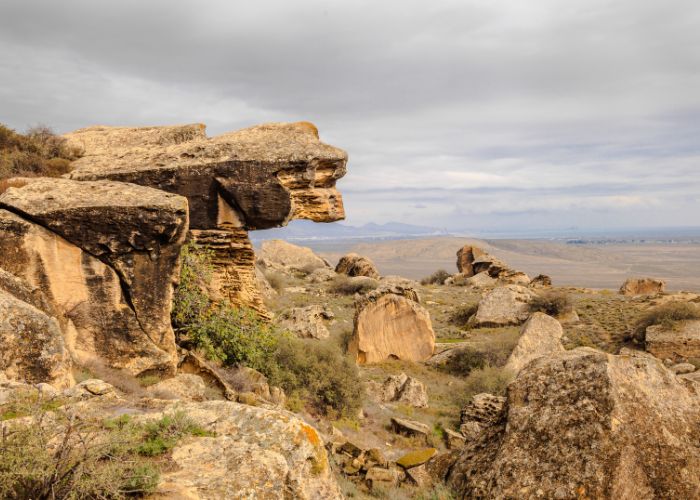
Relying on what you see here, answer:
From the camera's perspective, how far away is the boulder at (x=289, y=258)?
5128cm

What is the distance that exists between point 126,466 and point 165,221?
Result: 6958mm

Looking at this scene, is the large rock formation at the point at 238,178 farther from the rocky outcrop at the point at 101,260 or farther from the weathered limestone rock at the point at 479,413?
the weathered limestone rock at the point at 479,413

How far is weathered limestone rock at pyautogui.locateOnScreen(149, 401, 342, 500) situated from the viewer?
472cm

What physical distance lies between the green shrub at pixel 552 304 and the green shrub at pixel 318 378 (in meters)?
18.4

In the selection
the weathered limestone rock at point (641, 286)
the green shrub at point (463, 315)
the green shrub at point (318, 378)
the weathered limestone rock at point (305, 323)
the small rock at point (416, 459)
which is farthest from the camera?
the weathered limestone rock at point (641, 286)

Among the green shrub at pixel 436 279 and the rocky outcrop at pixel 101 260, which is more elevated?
the rocky outcrop at pixel 101 260

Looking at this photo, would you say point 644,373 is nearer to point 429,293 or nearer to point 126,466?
point 126,466

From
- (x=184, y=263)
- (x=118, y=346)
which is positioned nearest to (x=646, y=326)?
(x=184, y=263)

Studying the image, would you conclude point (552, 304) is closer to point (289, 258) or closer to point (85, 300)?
point (85, 300)

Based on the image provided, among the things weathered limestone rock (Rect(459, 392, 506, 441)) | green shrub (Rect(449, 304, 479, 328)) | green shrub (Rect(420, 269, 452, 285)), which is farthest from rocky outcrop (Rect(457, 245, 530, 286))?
weathered limestone rock (Rect(459, 392, 506, 441))

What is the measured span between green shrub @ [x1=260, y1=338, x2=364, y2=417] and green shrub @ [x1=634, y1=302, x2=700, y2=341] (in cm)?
1647

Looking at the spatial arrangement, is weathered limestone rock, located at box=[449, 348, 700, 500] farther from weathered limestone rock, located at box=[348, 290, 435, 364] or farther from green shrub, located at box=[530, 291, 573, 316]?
green shrub, located at box=[530, 291, 573, 316]

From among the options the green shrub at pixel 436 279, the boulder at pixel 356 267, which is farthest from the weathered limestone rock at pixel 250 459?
the green shrub at pixel 436 279

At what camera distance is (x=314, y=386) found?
1459 cm
